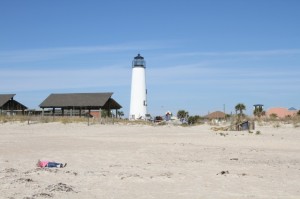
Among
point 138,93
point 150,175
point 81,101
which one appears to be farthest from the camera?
point 138,93

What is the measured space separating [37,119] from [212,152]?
887 inches

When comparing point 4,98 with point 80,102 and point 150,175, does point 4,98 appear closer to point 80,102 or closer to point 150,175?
point 80,102

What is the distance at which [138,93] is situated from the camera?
52.3 m

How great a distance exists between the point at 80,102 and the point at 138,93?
6.71 metres

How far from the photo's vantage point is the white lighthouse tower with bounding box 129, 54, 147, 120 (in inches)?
2050

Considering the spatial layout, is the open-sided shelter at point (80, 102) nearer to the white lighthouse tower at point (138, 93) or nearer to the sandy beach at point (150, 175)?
the white lighthouse tower at point (138, 93)

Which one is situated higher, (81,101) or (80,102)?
(81,101)

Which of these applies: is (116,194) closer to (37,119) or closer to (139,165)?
(139,165)

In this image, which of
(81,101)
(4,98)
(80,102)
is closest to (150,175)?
(80,102)

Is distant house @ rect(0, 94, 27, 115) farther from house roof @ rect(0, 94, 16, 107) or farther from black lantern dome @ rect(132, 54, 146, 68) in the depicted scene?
black lantern dome @ rect(132, 54, 146, 68)

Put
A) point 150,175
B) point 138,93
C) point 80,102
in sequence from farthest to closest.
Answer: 1. point 138,93
2. point 80,102
3. point 150,175

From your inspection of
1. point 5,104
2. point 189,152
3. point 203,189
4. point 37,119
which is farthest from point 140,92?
point 203,189

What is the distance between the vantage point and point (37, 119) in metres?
34.4

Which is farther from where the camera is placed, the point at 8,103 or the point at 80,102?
the point at 8,103
